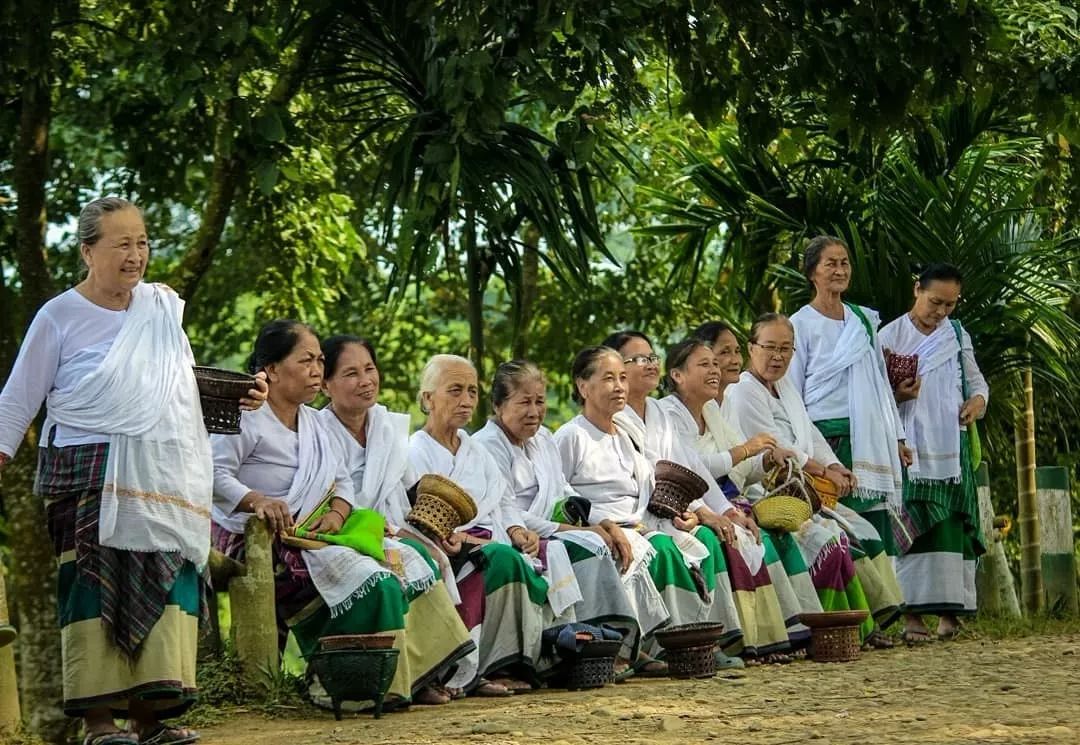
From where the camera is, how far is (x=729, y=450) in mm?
8977

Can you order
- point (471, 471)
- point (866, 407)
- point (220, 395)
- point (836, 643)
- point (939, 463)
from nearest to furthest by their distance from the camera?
1. point (220, 395)
2. point (471, 471)
3. point (836, 643)
4. point (866, 407)
5. point (939, 463)

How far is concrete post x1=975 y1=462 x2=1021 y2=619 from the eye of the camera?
11.0m

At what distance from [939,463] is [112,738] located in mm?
5628

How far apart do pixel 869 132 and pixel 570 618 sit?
2651 millimetres

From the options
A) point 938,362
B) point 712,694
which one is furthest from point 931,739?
point 938,362

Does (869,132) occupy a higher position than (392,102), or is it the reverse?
(392,102)

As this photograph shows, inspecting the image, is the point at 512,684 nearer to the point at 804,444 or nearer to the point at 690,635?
the point at 690,635

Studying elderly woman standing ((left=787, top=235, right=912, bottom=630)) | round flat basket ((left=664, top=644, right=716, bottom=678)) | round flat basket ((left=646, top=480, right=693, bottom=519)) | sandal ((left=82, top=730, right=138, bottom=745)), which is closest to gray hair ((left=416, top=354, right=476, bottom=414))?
round flat basket ((left=646, top=480, right=693, bottom=519))

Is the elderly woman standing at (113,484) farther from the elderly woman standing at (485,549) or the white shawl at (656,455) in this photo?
the white shawl at (656,455)

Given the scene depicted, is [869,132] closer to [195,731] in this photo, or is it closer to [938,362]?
[938,362]

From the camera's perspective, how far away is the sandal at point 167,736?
5.77m

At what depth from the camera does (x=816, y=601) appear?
8836mm

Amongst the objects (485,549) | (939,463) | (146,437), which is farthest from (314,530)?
(939,463)

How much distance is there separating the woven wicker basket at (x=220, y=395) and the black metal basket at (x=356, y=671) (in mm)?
936
